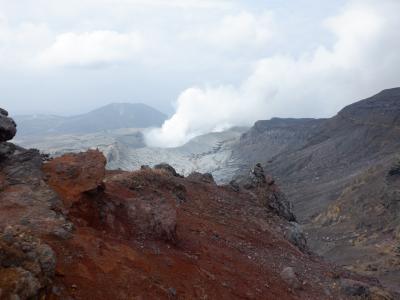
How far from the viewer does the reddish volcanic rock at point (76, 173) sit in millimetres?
13344

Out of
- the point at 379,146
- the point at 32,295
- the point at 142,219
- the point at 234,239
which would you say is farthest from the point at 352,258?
the point at 379,146

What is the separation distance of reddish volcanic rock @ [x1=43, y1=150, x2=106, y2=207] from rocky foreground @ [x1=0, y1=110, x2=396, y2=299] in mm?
25

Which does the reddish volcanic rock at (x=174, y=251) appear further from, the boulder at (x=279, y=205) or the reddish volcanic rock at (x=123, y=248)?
the boulder at (x=279, y=205)

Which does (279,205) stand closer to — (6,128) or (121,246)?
(121,246)

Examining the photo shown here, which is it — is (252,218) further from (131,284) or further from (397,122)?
(397,122)

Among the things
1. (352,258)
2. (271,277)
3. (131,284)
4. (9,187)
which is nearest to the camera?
(131,284)

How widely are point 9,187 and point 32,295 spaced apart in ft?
14.4

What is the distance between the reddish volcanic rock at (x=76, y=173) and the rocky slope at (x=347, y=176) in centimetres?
2730

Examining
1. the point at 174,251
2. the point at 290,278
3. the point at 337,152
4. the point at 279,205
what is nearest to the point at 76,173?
the point at 174,251

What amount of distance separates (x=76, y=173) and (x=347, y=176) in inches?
2733

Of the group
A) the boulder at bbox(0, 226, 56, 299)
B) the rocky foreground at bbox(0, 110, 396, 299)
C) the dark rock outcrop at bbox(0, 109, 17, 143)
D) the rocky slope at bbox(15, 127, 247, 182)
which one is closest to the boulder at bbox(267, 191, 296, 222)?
the rocky foreground at bbox(0, 110, 396, 299)

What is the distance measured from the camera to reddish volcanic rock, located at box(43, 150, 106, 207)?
13.3m

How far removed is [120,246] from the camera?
12477 millimetres

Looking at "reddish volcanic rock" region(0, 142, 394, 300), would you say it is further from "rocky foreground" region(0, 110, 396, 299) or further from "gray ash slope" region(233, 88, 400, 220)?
"gray ash slope" region(233, 88, 400, 220)
